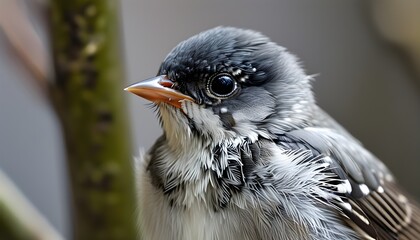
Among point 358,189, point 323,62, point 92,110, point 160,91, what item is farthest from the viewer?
point 323,62

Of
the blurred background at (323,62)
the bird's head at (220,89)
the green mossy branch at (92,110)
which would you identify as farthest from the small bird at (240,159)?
the blurred background at (323,62)

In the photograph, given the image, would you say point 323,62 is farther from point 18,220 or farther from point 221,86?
point 18,220

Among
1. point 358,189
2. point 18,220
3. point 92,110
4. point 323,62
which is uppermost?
point 92,110

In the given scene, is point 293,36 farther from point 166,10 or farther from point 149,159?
point 149,159

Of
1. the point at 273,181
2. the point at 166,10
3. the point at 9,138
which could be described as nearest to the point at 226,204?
the point at 273,181

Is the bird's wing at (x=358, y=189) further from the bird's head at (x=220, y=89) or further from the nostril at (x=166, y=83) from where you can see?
the nostril at (x=166, y=83)

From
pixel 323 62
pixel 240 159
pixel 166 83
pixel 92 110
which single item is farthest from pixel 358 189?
pixel 323 62

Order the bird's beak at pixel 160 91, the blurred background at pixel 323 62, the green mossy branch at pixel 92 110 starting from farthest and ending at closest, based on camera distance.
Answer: the blurred background at pixel 323 62 < the bird's beak at pixel 160 91 < the green mossy branch at pixel 92 110
